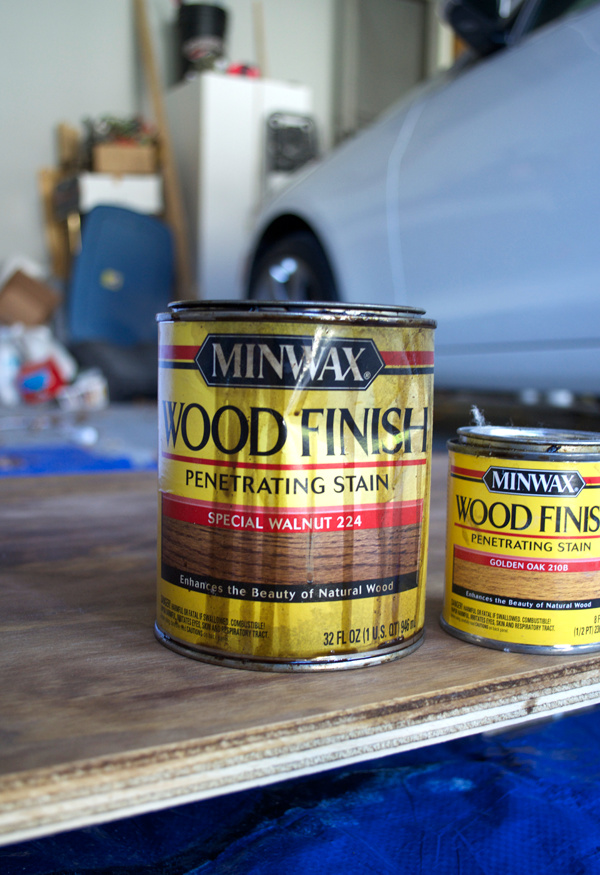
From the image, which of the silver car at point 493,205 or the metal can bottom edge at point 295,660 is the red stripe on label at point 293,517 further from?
the silver car at point 493,205

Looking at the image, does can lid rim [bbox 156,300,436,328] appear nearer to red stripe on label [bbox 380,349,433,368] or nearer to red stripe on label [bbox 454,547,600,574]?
red stripe on label [bbox 380,349,433,368]

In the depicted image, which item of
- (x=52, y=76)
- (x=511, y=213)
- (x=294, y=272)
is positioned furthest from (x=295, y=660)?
(x=52, y=76)

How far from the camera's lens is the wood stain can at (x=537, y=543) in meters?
0.54

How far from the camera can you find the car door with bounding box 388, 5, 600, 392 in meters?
1.66

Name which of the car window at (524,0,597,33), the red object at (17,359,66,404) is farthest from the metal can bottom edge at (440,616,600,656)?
the red object at (17,359,66,404)

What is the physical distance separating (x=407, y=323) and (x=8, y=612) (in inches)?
16.0

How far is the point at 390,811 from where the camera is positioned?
2.21 ft

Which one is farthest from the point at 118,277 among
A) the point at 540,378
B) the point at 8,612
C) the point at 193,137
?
the point at 8,612

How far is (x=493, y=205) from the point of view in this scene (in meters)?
1.86

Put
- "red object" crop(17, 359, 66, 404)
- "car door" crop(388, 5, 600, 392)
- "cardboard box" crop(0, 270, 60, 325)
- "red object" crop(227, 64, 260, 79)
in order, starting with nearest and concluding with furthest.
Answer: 1. "car door" crop(388, 5, 600, 392)
2. "red object" crop(17, 359, 66, 404)
3. "cardboard box" crop(0, 270, 60, 325)
4. "red object" crop(227, 64, 260, 79)

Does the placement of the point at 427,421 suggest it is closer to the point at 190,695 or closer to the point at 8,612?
the point at 190,695

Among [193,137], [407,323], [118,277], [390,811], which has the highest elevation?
[193,137]

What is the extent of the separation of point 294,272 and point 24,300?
3.05 meters

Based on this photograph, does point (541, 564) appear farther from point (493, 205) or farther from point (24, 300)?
point (24, 300)
